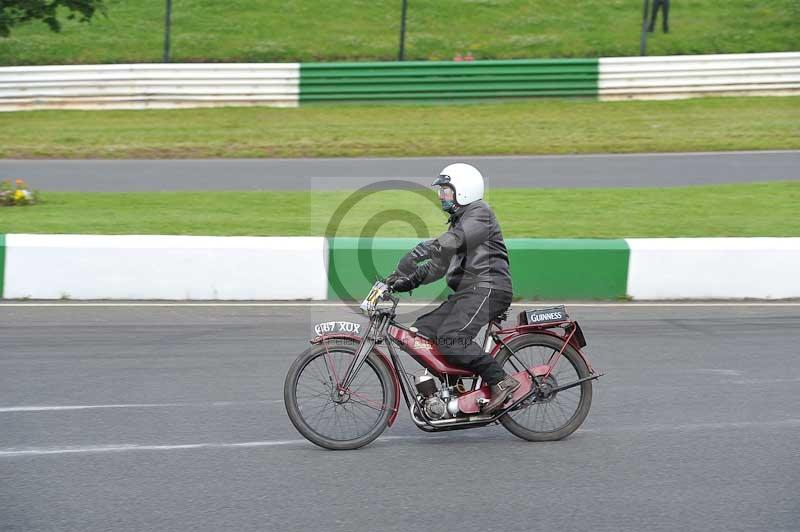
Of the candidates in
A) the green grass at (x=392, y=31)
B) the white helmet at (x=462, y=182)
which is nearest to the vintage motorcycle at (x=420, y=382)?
the white helmet at (x=462, y=182)

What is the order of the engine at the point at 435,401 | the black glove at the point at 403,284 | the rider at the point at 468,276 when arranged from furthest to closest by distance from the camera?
the engine at the point at 435,401
the rider at the point at 468,276
the black glove at the point at 403,284

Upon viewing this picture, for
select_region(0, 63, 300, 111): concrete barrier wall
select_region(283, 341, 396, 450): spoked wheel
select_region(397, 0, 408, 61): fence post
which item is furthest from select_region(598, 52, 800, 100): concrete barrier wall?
select_region(283, 341, 396, 450): spoked wheel

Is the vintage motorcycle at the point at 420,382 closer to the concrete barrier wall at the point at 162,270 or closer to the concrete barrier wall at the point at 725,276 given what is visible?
the concrete barrier wall at the point at 162,270

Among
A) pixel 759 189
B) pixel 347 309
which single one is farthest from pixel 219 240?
pixel 759 189

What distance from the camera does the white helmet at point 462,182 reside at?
6109mm

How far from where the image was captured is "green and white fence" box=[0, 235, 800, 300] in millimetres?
10383

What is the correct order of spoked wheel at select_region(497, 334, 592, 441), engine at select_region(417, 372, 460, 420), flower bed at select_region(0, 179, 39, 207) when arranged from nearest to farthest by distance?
engine at select_region(417, 372, 460, 420) → spoked wheel at select_region(497, 334, 592, 441) → flower bed at select_region(0, 179, 39, 207)

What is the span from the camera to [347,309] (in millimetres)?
10008

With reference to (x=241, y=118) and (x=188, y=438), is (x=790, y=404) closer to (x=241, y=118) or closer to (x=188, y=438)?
(x=188, y=438)

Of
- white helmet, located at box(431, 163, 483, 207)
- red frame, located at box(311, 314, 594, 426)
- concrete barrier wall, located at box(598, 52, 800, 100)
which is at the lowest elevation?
red frame, located at box(311, 314, 594, 426)

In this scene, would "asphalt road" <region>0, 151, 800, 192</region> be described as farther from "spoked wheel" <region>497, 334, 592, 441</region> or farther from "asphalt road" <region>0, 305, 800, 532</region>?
"spoked wheel" <region>497, 334, 592, 441</region>

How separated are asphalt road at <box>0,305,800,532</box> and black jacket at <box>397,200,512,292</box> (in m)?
Result: 1.00

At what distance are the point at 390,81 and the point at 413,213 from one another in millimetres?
9147

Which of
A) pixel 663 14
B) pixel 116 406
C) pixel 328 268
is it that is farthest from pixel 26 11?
pixel 663 14
